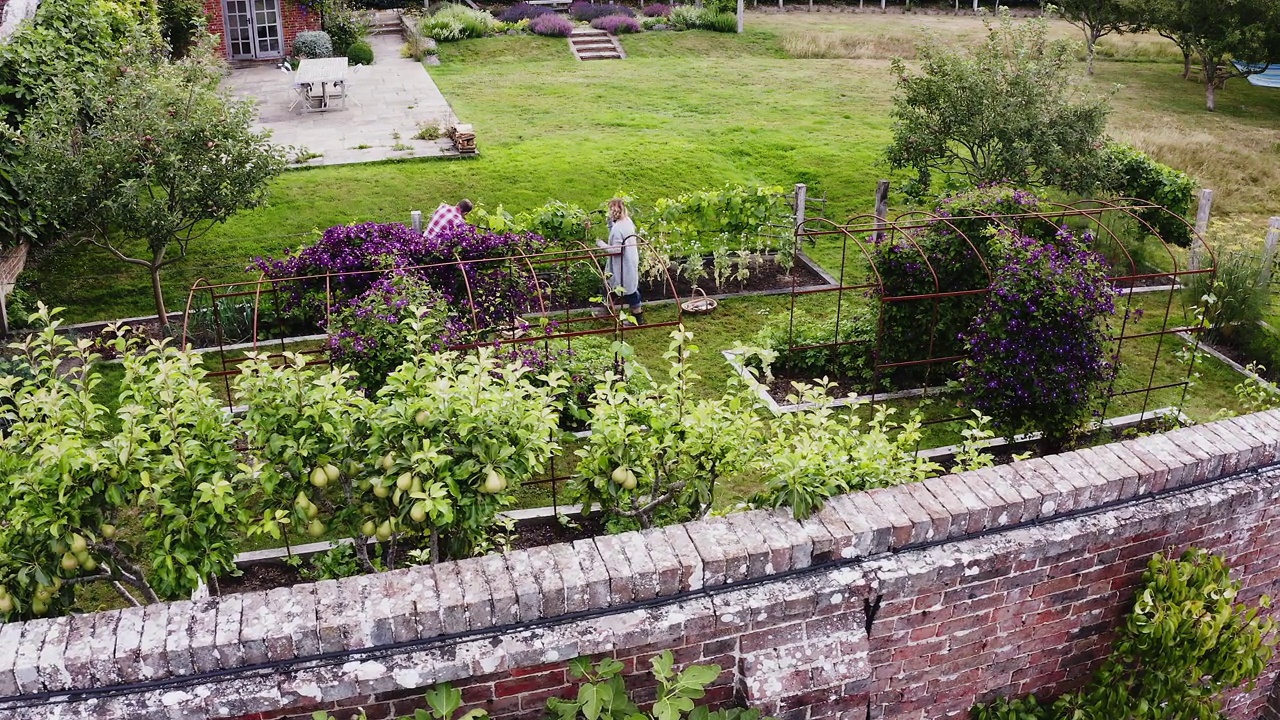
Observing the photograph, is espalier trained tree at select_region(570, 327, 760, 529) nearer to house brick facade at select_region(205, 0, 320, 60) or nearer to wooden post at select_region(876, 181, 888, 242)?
wooden post at select_region(876, 181, 888, 242)

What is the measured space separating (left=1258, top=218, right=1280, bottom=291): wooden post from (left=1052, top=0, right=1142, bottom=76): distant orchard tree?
13.0m

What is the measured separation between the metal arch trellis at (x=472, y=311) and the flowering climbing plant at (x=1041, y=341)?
2.66 metres

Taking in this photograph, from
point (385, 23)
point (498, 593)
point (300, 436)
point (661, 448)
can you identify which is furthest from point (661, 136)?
point (498, 593)

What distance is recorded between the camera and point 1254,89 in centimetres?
2595

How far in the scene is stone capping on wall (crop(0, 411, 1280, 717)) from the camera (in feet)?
12.3

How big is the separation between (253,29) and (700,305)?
1672cm

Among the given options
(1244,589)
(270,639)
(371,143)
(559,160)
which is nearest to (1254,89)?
(559,160)

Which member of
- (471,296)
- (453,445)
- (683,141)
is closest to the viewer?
(453,445)

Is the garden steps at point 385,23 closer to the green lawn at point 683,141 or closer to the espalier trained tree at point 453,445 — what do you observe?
the green lawn at point 683,141

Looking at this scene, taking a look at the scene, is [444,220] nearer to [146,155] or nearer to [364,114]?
[146,155]

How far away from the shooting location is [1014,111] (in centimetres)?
1300

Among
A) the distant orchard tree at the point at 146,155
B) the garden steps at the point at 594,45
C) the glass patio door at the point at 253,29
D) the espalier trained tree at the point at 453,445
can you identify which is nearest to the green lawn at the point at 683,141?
the garden steps at the point at 594,45

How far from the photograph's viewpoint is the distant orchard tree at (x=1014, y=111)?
13016mm

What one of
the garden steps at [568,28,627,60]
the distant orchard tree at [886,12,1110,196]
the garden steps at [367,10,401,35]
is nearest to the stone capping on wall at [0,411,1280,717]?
the distant orchard tree at [886,12,1110,196]
